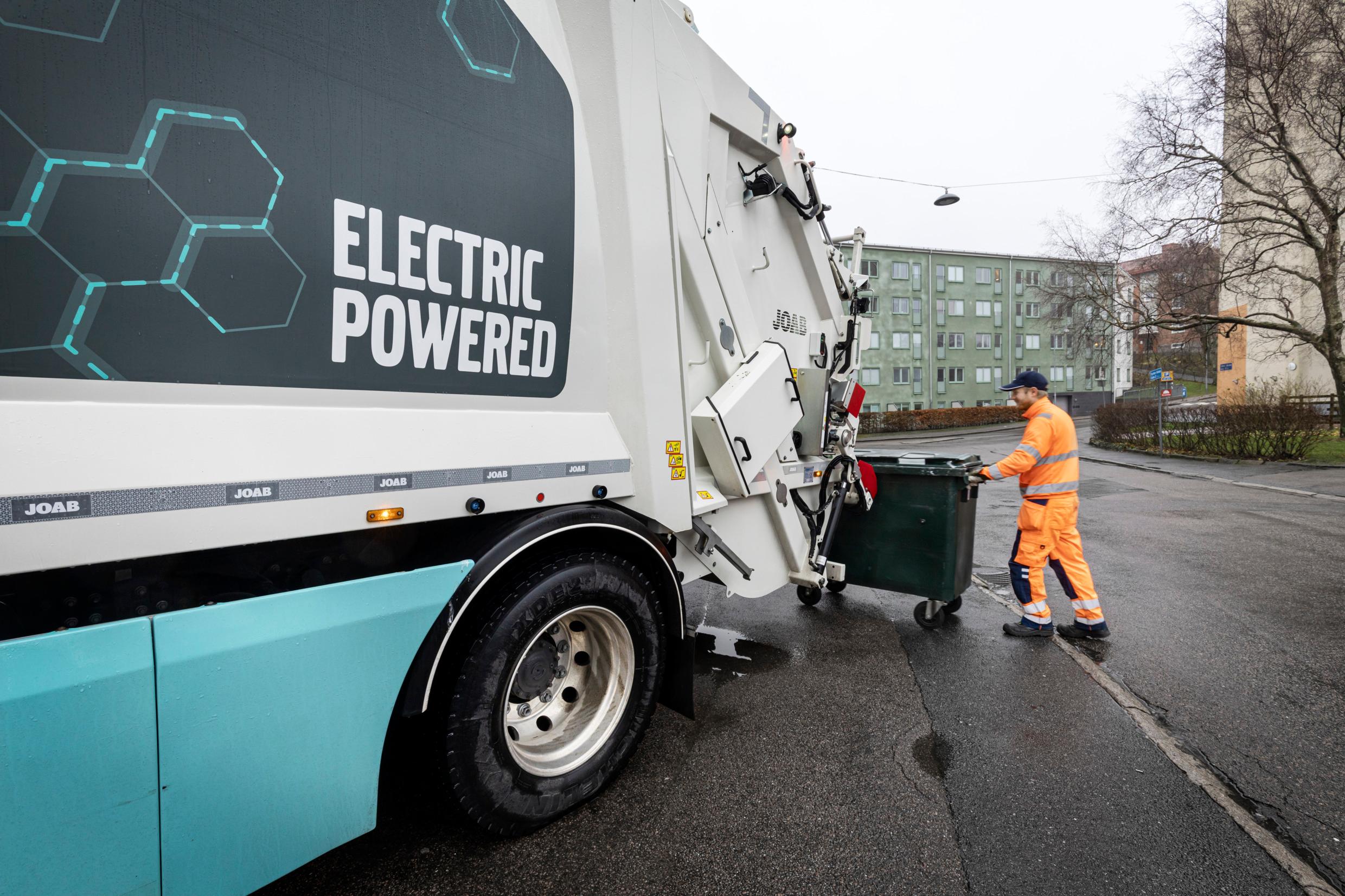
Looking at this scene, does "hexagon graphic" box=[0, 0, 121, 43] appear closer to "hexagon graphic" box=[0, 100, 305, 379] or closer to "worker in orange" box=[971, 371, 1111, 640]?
"hexagon graphic" box=[0, 100, 305, 379]

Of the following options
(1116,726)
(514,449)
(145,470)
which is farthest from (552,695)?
(1116,726)

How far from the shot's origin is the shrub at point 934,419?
36.4m

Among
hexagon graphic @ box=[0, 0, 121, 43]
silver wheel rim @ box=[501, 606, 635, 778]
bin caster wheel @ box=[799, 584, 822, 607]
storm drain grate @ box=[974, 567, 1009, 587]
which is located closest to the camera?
hexagon graphic @ box=[0, 0, 121, 43]

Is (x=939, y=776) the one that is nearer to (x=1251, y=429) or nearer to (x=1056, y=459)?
(x=1056, y=459)

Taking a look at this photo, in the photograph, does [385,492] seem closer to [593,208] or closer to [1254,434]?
[593,208]

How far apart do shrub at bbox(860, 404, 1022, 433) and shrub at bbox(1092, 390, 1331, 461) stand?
16158mm

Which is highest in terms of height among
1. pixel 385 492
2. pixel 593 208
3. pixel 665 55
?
pixel 665 55

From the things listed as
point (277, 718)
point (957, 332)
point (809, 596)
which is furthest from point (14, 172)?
point (957, 332)

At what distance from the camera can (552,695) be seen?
255 cm

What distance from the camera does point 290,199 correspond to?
1.66 m

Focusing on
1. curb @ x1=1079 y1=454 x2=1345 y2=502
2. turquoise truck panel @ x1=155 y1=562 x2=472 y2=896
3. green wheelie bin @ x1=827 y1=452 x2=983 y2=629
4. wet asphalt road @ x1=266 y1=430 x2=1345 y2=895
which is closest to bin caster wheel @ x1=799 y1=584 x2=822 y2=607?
wet asphalt road @ x1=266 y1=430 x2=1345 y2=895

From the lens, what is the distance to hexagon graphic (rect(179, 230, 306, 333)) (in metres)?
1.51

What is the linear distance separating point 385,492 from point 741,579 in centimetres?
223

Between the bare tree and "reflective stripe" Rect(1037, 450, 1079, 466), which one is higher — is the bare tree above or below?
above
